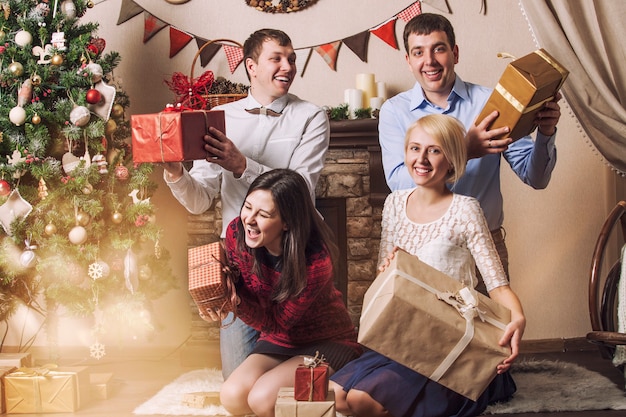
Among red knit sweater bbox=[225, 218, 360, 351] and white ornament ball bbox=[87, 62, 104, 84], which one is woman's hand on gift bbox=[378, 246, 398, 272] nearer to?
red knit sweater bbox=[225, 218, 360, 351]

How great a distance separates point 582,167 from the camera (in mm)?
3803

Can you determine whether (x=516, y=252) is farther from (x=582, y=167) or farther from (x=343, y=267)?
(x=343, y=267)

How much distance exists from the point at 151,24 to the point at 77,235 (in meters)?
1.28

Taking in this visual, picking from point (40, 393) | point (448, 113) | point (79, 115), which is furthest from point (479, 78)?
point (40, 393)

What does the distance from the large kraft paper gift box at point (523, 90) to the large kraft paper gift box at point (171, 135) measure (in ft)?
3.09

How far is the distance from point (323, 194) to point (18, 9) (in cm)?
162

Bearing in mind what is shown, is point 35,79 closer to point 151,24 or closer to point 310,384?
point 151,24

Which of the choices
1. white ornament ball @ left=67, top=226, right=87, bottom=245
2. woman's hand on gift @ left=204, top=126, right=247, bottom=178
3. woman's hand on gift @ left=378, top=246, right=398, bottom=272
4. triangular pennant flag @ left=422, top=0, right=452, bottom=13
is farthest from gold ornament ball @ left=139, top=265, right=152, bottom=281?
triangular pennant flag @ left=422, top=0, right=452, bottom=13

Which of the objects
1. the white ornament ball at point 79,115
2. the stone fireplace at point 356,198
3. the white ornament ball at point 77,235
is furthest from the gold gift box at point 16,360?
the white ornament ball at point 79,115

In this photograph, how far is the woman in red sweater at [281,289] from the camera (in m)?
2.41

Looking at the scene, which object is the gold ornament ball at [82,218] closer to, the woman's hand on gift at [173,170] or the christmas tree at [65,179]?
the christmas tree at [65,179]

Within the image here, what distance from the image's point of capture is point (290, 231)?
2443mm

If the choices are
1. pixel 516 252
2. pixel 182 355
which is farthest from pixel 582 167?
pixel 182 355

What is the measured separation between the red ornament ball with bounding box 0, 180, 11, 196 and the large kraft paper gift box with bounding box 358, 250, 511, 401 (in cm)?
175
